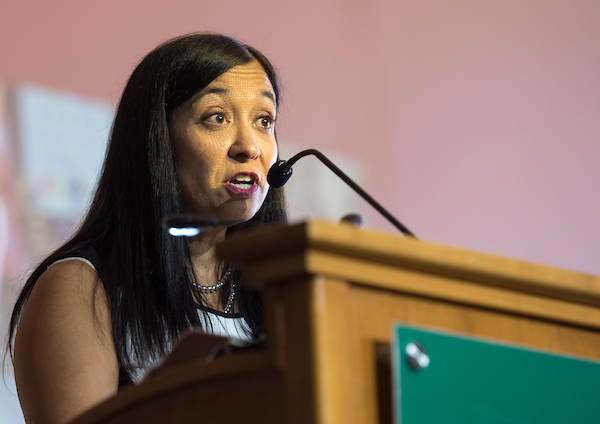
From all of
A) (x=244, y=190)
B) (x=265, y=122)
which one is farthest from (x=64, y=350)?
(x=265, y=122)

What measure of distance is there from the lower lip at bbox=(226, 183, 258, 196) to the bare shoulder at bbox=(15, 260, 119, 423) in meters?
0.35

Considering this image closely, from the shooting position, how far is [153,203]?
1771mm

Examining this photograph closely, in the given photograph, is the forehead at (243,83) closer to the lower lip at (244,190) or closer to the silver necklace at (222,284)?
the lower lip at (244,190)

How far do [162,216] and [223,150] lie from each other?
0.19 meters

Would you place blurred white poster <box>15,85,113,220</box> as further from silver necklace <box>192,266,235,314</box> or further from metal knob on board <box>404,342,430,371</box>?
metal knob on board <box>404,342,430,371</box>

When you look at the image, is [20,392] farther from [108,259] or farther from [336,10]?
[336,10]

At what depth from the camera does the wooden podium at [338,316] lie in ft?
2.62

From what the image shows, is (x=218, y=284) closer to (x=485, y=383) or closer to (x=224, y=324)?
(x=224, y=324)

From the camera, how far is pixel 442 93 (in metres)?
3.82

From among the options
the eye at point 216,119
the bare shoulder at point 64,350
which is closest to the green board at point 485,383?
the bare shoulder at point 64,350

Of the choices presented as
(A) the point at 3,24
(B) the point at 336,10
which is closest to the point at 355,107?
(B) the point at 336,10

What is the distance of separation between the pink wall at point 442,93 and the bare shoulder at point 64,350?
4.62ft

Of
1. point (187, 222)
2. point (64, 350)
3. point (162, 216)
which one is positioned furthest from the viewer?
point (162, 216)

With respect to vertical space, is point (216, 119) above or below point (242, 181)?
above
